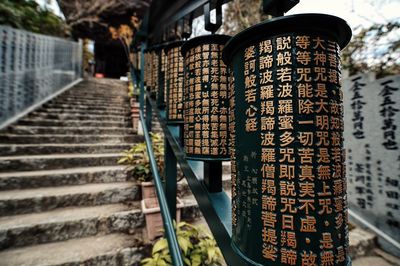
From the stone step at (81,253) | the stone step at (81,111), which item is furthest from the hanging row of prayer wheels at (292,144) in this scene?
the stone step at (81,111)

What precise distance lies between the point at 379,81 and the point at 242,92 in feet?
10.9

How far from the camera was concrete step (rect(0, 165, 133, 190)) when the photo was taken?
111 inches

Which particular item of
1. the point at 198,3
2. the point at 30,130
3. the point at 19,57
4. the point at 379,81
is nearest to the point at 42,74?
the point at 19,57

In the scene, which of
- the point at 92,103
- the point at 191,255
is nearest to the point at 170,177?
the point at 191,255

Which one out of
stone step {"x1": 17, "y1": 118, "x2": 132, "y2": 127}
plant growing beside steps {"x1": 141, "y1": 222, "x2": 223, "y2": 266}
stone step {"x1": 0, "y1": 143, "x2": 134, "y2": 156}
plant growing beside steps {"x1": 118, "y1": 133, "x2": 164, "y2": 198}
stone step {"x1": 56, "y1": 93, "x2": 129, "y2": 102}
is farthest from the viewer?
stone step {"x1": 56, "y1": 93, "x2": 129, "y2": 102}

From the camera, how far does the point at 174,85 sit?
1975 mm

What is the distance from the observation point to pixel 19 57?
15.4ft

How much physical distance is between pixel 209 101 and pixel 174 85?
0.69 meters

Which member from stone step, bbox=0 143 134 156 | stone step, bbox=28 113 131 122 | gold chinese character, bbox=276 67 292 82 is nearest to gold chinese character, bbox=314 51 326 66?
gold chinese character, bbox=276 67 292 82

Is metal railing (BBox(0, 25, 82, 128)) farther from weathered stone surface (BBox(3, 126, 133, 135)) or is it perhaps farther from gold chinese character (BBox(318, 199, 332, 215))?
gold chinese character (BBox(318, 199, 332, 215))

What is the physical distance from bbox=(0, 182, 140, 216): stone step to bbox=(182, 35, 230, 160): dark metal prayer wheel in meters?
1.87

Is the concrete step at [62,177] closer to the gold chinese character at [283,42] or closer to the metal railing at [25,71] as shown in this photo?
the metal railing at [25,71]

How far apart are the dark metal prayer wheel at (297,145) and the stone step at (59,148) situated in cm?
378

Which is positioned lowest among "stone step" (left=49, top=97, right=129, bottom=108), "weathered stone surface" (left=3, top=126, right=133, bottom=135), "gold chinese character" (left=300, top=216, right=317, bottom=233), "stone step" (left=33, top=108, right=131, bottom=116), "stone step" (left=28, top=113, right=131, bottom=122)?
"gold chinese character" (left=300, top=216, right=317, bottom=233)
